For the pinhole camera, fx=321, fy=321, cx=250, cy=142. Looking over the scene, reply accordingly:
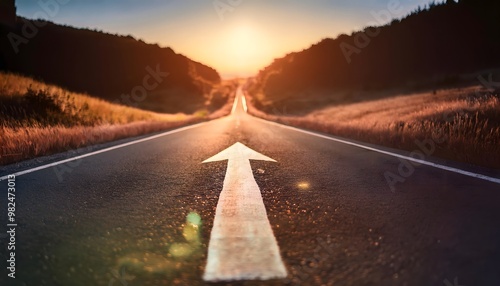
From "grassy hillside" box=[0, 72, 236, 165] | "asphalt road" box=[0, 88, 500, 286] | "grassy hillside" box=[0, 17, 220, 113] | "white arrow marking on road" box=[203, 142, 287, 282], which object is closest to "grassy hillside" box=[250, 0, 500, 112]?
"grassy hillside" box=[0, 17, 220, 113]

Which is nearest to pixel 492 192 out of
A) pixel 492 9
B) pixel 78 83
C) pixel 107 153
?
pixel 107 153

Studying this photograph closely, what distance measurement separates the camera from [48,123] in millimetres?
12945

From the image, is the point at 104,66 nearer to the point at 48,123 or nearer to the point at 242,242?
the point at 48,123

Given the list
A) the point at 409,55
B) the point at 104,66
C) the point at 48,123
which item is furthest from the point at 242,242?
the point at 104,66

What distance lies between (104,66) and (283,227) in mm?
70635

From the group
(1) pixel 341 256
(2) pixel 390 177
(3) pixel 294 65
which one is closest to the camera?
(1) pixel 341 256

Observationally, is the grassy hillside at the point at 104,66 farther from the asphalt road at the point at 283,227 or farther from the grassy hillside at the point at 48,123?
the asphalt road at the point at 283,227

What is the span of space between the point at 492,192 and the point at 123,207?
3.54 meters

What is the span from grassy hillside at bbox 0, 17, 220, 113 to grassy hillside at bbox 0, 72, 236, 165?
121 ft

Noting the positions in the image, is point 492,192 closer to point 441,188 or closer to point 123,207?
point 441,188

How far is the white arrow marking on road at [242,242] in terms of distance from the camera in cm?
156

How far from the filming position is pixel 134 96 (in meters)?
67.2

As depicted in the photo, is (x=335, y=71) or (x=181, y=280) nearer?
(x=181, y=280)

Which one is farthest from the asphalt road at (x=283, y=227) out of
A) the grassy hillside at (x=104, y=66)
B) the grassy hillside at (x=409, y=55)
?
the grassy hillside at (x=104, y=66)
